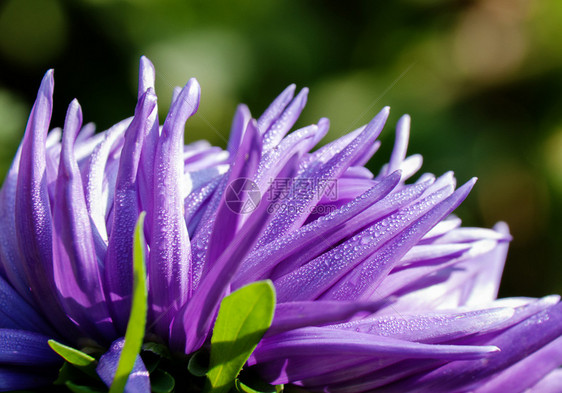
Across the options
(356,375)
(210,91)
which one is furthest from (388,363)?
(210,91)

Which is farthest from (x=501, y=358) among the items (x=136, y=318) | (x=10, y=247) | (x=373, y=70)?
(x=373, y=70)

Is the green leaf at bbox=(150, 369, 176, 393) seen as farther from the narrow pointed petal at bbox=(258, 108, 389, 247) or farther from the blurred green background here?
the blurred green background

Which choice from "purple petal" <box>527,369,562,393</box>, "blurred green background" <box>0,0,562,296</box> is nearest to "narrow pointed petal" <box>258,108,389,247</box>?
"purple petal" <box>527,369,562,393</box>

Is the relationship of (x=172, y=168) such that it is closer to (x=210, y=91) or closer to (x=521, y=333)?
(x=521, y=333)

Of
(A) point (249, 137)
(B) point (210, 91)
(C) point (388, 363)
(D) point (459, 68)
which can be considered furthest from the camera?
(D) point (459, 68)

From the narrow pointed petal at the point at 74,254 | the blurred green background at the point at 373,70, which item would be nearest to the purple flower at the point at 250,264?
the narrow pointed petal at the point at 74,254

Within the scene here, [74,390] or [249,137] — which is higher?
[249,137]
